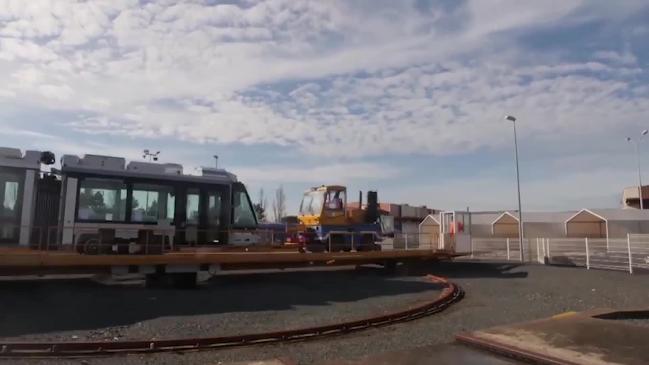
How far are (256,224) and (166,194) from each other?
3.55m

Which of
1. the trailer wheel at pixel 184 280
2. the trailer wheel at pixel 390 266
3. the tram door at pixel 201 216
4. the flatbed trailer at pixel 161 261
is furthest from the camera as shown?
the trailer wheel at pixel 390 266

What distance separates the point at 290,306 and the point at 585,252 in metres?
16.4

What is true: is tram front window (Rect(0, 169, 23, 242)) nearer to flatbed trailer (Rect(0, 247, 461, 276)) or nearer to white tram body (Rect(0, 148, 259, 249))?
white tram body (Rect(0, 148, 259, 249))

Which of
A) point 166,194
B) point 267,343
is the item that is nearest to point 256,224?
point 166,194

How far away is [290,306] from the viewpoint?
12688mm

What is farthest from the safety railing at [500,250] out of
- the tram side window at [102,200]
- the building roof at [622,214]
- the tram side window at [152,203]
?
the building roof at [622,214]

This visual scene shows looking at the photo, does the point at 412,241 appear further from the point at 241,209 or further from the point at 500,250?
A: the point at 241,209

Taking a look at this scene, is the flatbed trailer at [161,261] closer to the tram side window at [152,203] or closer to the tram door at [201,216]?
the tram door at [201,216]

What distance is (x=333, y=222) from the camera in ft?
69.6

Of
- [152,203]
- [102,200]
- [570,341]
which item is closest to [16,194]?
[102,200]

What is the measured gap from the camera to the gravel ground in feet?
28.9

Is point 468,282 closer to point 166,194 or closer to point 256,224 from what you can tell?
point 256,224

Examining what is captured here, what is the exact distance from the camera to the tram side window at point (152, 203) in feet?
51.3

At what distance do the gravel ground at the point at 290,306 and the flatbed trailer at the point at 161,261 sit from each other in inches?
23.0
